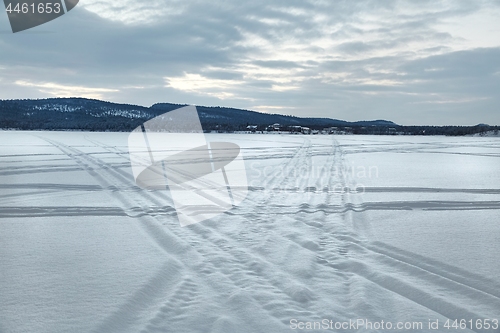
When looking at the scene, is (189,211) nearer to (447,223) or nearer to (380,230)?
(380,230)

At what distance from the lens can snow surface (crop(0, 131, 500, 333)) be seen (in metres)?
2.73

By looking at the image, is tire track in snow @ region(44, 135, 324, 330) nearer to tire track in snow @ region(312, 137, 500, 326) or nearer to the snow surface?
the snow surface

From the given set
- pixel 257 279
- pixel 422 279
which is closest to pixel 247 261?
pixel 257 279

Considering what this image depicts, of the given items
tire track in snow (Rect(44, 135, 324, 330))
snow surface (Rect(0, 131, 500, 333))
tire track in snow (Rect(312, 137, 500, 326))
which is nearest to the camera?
snow surface (Rect(0, 131, 500, 333))

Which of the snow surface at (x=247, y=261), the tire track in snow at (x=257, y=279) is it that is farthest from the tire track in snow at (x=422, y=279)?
the tire track in snow at (x=257, y=279)

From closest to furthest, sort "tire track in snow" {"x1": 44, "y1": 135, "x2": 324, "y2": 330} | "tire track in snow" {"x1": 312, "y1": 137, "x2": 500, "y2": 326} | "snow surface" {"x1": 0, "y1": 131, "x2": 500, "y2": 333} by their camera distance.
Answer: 1. "snow surface" {"x1": 0, "y1": 131, "x2": 500, "y2": 333}
2. "tire track in snow" {"x1": 312, "y1": 137, "x2": 500, "y2": 326}
3. "tire track in snow" {"x1": 44, "y1": 135, "x2": 324, "y2": 330}

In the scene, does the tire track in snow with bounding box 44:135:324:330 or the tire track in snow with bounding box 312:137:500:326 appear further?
the tire track in snow with bounding box 44:135:324:330

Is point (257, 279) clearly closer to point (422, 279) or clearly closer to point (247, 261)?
point (247, 261)

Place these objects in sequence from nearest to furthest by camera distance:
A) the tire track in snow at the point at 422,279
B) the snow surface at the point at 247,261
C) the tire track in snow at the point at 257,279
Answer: the snow surface at the point at 247,261, the tire track in snow at the point at 422,279, the tire track in snow at the point at 257,279

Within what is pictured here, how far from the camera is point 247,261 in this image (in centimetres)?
374

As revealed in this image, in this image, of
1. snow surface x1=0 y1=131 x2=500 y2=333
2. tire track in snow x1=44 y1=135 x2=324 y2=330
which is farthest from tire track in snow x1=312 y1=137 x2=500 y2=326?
tire track in snow x1=44 y1=135 x2=324 y2=330

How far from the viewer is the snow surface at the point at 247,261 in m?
2.73

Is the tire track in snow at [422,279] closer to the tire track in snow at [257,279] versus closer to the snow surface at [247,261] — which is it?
the snow surface at [247,261]

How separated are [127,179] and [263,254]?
6.18 metres
